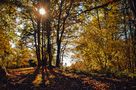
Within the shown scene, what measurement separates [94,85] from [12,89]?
4468mm

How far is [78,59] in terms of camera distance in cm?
5822

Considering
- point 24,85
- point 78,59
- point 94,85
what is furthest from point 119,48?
point 78,59

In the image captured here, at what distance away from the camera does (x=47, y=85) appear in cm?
1329

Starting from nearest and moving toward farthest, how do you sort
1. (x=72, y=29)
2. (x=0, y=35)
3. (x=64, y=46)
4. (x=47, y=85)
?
(x=47, y=85), (x=0, y=35), (x=72, y=29), (x=64, y=46)

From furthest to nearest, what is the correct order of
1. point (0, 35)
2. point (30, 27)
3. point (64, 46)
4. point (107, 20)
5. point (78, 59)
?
point (78, 59) → point (64, 46) → point (30, 27) → point (107, 20) → point (0, 35)

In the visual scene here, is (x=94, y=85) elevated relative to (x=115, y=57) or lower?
lower

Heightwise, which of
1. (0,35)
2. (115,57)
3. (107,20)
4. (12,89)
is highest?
(107,20)

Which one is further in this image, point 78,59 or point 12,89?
point 78,59

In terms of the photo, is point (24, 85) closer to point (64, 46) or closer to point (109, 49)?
point (109, 49)

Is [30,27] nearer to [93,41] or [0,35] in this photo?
[93,41]

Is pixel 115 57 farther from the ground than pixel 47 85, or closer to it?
farther from the ground

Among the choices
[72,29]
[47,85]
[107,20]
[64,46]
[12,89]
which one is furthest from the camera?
[64,46]

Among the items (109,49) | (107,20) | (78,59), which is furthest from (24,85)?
(78,59)

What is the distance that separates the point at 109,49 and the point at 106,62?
1.92 metres
